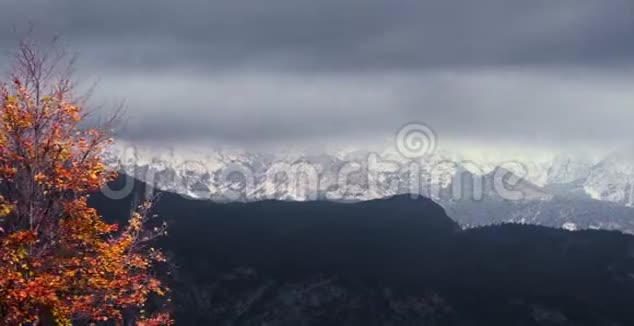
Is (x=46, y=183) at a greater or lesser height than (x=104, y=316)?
greater

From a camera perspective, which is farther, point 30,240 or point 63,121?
point 63,121

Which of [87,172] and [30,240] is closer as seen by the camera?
[30,240]

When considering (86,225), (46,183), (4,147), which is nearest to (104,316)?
(86,225)

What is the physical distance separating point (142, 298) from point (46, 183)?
8565 millimetres

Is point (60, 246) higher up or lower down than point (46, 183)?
lower down

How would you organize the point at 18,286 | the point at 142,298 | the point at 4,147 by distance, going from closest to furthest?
the point at 18,286, the point at 4,147, the point at 142,298

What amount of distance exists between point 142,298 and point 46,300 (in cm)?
681

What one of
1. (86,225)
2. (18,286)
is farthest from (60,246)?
(18,286)

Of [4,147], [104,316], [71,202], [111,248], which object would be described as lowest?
[104,316]

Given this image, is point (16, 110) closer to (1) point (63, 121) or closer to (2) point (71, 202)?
(1) point (63, 121)

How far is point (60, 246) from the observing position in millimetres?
41031

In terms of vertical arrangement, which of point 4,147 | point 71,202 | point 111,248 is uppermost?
point 4,147

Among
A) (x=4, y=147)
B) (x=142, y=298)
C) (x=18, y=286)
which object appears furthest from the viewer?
(x=142, y=298)

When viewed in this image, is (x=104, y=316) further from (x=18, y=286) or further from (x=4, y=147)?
(x=4, y=147)
